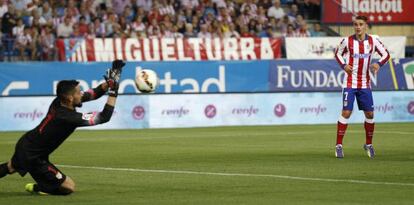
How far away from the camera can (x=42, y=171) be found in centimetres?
1272

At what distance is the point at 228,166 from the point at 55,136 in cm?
455

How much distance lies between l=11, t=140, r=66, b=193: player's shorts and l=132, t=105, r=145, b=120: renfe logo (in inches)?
675

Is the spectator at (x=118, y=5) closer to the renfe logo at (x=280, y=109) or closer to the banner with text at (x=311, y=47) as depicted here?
the banner with text at (x=311, y=47)

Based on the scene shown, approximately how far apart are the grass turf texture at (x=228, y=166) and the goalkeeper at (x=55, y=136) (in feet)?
0.69

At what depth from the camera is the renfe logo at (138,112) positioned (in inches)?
1182

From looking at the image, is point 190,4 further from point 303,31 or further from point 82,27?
point 82,27

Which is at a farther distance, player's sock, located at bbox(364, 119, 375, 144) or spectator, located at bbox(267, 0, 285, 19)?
spectator, located at bbox(267, 0, 285, 19)

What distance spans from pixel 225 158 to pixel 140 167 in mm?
2282

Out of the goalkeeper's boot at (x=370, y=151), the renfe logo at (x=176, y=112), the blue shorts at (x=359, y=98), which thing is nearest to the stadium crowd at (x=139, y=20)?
the renfe logo at (x=176, y=112)

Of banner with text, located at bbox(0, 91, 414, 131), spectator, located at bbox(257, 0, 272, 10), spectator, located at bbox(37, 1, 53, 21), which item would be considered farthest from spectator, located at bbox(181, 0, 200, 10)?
banner with text, located at bbox(0, 91, 414, 131)

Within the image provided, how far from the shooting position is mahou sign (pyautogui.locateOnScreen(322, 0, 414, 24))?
130ft

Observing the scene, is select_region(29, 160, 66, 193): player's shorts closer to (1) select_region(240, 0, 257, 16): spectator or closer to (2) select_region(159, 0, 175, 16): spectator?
(2) select_region(159, 0, 175, 16): spectator

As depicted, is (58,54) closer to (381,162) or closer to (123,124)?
(123,124)

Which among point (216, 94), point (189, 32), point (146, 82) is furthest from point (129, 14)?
point (146, 82)
